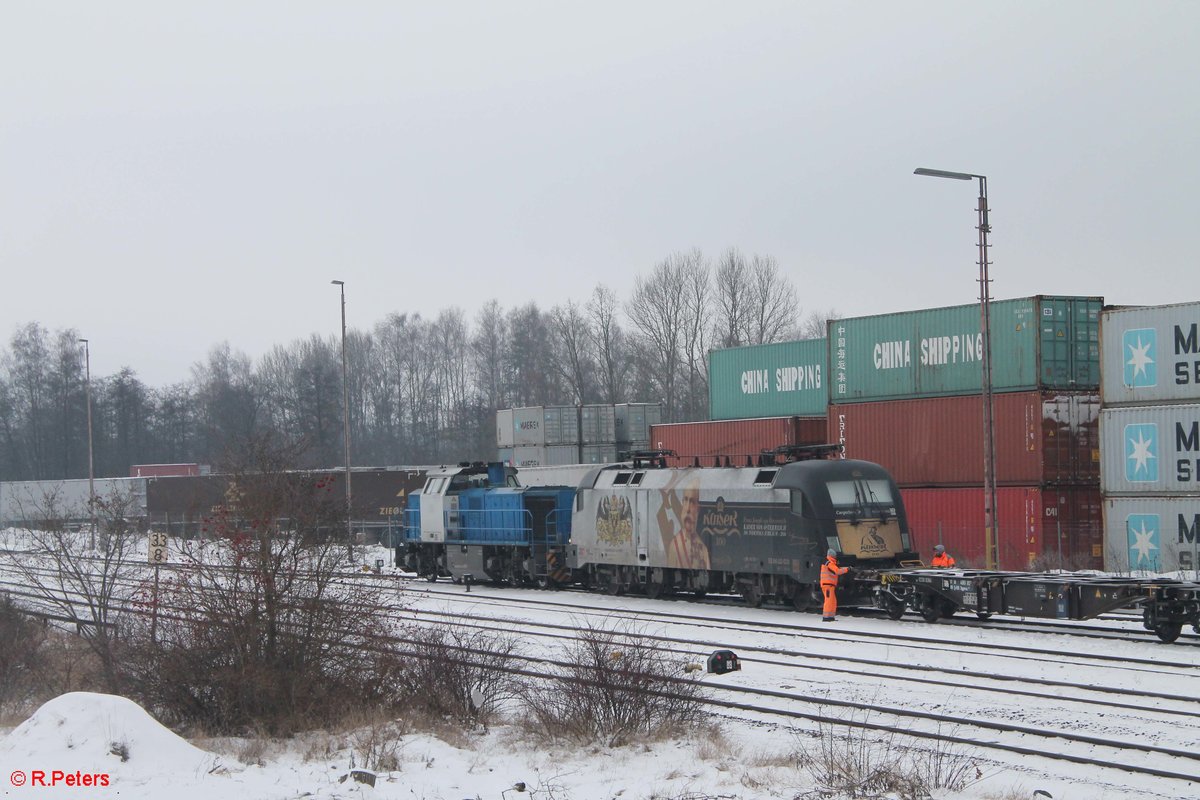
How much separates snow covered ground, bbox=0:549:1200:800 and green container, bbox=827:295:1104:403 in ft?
63.8

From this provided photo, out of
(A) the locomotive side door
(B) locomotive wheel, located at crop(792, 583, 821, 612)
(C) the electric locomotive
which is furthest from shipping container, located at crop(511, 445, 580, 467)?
(B) locomotive wheel, located at crop(792, 583, 821, 612)

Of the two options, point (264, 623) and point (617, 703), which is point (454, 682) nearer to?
point (617, 703)

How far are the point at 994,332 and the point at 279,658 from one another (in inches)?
935

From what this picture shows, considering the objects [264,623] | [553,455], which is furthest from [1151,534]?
[553,455]

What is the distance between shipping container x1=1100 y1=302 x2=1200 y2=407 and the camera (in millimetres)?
26219

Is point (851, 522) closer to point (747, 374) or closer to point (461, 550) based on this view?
point (461, 550)

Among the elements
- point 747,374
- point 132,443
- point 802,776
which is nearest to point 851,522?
point 802,776

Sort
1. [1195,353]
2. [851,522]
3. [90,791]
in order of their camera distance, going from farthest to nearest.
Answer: [1195,353]
[851,522]
[90,791]

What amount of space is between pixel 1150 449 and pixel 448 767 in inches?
833

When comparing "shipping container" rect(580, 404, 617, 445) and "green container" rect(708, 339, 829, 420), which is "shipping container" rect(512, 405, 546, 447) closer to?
"shipping container" rect(580, 404, 617, 445)

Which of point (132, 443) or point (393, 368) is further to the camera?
point (393, 368)

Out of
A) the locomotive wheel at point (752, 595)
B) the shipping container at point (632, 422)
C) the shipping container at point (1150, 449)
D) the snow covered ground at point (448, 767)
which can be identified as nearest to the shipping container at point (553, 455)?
the shipping container at point (632, 422)

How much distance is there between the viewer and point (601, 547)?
A: 27312 mm

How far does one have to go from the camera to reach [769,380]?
1633 inches
